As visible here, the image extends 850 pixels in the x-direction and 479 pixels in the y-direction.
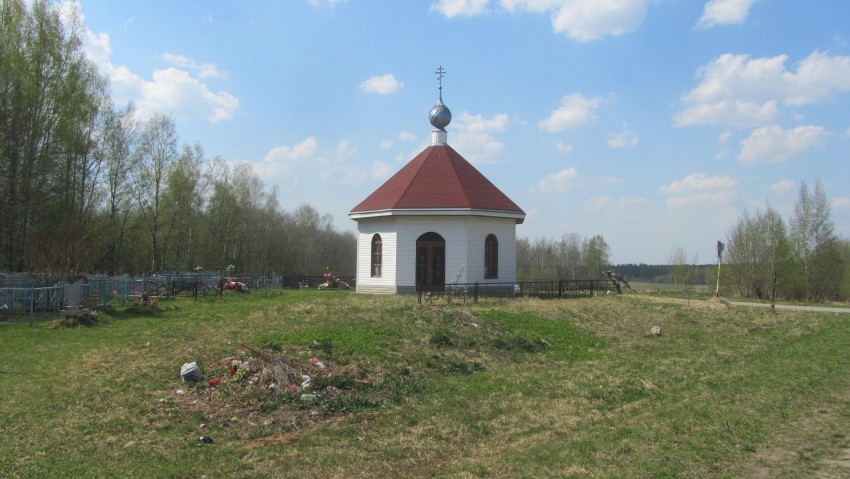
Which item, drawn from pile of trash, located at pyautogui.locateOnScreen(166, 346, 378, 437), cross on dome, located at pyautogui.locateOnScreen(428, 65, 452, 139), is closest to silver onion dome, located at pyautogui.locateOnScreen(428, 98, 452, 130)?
cross on dome, located at pyautogui.locateOnScreen(428, 65, 452, 139)

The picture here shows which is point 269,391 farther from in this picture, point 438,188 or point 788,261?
point 788,261

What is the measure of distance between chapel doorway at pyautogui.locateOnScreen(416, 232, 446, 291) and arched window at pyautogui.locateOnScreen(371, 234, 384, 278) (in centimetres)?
202

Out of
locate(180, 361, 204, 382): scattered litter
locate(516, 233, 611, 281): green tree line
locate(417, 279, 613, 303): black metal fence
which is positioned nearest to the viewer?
locate(180, 361, 204, 382): scattered litter

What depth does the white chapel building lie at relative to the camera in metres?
23.9

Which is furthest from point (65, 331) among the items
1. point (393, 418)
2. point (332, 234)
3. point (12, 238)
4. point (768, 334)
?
point (332, 234)

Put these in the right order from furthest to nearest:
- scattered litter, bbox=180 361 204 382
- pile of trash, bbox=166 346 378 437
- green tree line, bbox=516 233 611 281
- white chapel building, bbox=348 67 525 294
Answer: green tree line, bbox=516 233 611 281, white chapel building, bbox=348 67 525 294, scattered litter, bbox=180 361 204 382, pile of trash, bbox=166 346 378 437

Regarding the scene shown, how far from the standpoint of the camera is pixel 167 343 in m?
12.2

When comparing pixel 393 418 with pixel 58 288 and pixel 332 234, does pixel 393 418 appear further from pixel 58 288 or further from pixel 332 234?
pixel 332 234

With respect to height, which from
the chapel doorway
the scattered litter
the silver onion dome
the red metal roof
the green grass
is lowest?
the green grass

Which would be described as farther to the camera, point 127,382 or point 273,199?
point 273,199

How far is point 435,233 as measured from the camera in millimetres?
24297

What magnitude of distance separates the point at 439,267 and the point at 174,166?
74.8ft

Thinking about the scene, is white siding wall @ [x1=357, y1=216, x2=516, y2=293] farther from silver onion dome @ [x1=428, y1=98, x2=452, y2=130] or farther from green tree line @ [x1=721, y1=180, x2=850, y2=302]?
→ green tree line @ [x1=721, y1=180, x2=850, y2=302]

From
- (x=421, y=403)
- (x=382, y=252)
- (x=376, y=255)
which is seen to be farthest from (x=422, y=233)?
(x=421, y=403)
